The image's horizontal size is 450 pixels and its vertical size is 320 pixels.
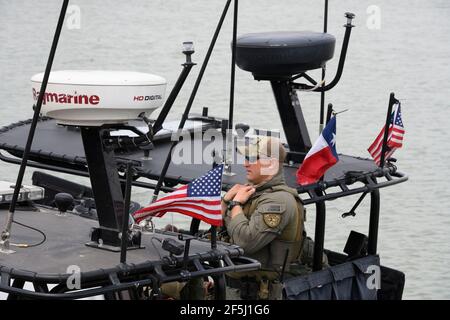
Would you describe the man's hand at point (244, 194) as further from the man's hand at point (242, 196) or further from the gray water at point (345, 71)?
the gray water at point (345, 71)

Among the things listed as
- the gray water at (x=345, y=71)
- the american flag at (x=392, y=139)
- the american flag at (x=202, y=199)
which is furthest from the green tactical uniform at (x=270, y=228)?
the gray water at (x=345, y=71)

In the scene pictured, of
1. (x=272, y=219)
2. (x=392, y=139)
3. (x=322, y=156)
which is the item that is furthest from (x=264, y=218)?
(x=392, y=139)

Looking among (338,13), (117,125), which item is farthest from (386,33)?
(117,125)

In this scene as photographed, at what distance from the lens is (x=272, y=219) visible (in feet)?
29.3

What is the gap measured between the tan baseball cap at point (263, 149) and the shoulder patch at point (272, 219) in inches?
14.4

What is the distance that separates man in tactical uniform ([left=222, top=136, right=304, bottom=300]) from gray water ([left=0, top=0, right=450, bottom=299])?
204 inches

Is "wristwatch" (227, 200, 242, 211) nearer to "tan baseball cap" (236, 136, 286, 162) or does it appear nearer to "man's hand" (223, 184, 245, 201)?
"man's hand" (223, 184, 245, 201)

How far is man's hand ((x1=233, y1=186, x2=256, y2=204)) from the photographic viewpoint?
8.99 meters

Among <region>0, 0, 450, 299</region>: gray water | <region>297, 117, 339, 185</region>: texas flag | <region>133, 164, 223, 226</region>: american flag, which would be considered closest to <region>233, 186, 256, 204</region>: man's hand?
<region>297, 117, 339, 185</region>: texas flag

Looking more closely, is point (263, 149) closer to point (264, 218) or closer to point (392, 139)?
point (264, 218)

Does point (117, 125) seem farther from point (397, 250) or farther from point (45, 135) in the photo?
point (397, 250)

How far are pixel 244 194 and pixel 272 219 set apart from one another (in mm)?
240

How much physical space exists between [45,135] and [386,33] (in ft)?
60.5
